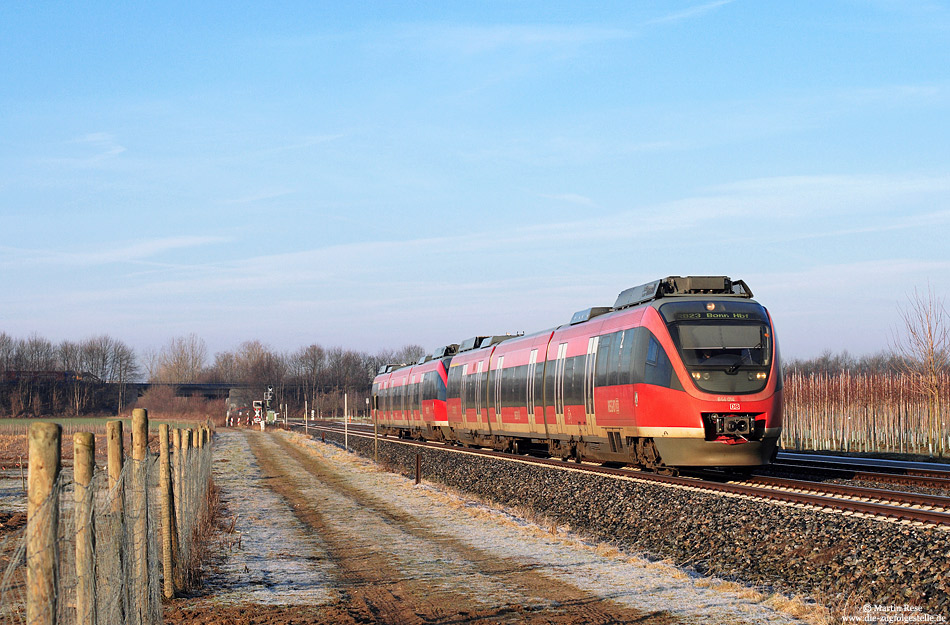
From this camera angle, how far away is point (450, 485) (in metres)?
24.9

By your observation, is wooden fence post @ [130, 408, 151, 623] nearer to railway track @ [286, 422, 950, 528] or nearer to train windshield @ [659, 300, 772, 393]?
railway track @ [286, 422, 950, 528]

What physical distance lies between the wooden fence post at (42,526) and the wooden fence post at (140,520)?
99.8 inches

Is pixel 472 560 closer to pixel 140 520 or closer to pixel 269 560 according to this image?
pixel 269 560

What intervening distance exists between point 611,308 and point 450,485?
6.49 meters

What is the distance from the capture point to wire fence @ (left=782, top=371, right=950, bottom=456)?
35938 mm

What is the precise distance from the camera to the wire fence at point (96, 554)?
5.15 m

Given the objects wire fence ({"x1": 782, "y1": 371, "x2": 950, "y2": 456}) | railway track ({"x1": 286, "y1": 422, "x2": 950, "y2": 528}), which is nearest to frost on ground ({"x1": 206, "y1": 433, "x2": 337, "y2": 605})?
railway track ({"x1": 286, "y1": 422, "x2": 950, "y2": 528})

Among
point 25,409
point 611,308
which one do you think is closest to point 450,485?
point 611,308

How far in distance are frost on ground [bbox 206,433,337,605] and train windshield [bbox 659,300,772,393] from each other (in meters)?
8.72

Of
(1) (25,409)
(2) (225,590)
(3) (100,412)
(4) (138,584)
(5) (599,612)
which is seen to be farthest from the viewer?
(3) (100,412)

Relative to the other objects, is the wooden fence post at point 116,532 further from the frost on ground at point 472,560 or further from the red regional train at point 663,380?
the red regional train at point 663,380

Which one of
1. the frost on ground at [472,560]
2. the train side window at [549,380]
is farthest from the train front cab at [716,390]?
the train side window at [549,380]

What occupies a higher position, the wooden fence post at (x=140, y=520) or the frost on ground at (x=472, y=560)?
the wooden fence post at (x=140, y=520)

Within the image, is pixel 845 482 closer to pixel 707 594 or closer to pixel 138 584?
pixel 707 594
